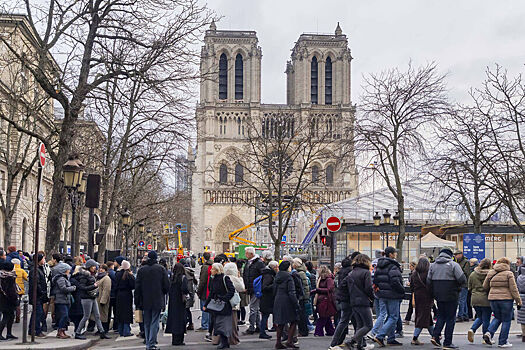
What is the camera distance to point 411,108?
26156 millimetres

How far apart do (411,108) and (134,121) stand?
10167 mm

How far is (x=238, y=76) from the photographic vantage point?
313 ft

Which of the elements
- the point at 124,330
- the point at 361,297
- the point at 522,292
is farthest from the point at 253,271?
the point at 522,292

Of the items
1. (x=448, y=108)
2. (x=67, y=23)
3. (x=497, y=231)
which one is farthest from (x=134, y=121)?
(x=497, y=231)

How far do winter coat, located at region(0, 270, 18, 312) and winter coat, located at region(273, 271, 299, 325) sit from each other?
511 centimetres

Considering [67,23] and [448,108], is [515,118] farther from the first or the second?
[67,23]

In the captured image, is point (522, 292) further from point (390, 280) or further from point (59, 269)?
point (59, 269)

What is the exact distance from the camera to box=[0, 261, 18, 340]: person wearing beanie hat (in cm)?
1351

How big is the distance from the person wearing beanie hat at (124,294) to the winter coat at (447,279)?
236 inches

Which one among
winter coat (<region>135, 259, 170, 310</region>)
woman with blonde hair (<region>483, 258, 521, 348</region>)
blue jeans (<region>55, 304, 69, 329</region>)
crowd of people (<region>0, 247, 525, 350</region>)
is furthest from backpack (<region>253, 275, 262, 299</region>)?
woman with blonde hair (<region>483, 258, 521, 348</region>)

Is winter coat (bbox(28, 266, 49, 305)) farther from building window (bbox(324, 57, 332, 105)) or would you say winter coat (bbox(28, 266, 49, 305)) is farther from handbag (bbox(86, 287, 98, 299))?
building window (bbox(324, 57, 332, 105))

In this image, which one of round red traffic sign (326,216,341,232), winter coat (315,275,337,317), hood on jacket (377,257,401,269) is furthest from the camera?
round red traffic sign (326,216,341,232)

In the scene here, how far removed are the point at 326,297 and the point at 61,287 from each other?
5239mm

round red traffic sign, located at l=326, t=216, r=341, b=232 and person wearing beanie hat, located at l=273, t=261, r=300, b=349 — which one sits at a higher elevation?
round red traffic sign, located at l=326, t=216, r=341, b=232
